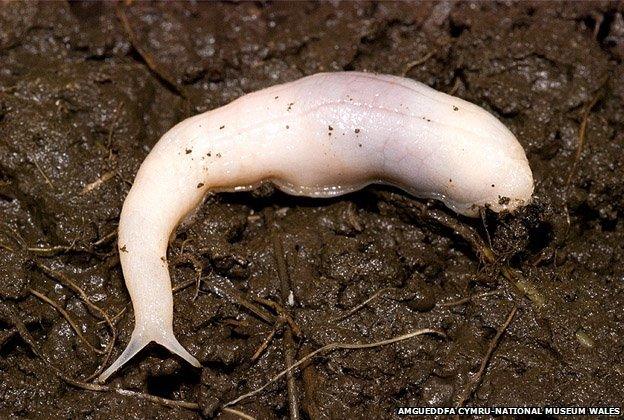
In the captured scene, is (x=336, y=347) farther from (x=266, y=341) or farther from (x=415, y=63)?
(x=415, y=63)

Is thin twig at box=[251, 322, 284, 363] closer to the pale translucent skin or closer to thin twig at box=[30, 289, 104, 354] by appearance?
the pale translucent skin

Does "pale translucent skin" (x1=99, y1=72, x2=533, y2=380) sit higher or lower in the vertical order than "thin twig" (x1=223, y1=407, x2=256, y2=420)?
higher

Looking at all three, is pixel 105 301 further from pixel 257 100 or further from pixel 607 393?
pixel 607 393

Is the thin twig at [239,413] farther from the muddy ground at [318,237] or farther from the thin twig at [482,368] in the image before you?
the thin twig at [482,368]

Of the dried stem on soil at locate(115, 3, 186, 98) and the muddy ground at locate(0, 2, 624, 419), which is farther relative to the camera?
the dried stem on soil at locate(115, 3, 186, 98)

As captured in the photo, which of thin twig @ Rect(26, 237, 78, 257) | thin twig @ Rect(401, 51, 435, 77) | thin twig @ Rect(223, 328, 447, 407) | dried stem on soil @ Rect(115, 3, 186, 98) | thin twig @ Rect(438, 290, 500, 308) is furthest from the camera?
dried stem on soil @ Rect(115, 3, 186, 98)

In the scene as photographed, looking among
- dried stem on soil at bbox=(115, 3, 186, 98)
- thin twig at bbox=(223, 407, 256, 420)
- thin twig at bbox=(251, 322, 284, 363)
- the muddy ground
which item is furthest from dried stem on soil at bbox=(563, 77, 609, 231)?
dried stem on soil at bbox=(115, 3, 186, 98)
